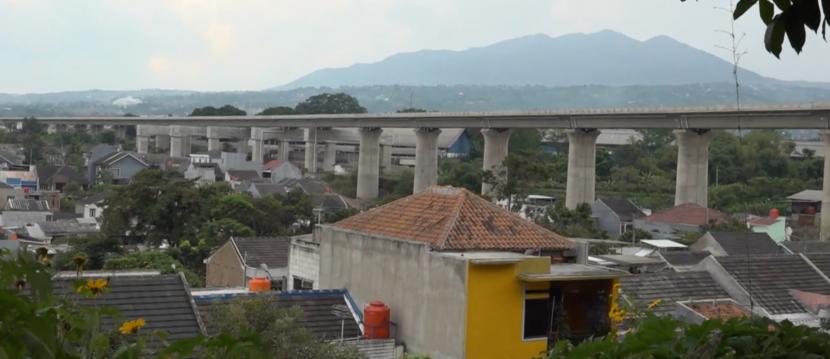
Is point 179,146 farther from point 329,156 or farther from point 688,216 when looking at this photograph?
point 688,216

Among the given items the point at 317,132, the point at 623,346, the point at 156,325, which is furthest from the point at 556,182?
the point at 623,346

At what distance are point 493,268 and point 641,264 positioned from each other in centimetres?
1085

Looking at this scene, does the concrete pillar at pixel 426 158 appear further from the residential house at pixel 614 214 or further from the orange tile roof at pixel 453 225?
the orange tile roof at pixel 453 225

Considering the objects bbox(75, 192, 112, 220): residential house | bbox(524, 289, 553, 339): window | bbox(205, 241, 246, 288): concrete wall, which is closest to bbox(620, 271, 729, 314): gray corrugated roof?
bbox(524, 289, 553, 339): window

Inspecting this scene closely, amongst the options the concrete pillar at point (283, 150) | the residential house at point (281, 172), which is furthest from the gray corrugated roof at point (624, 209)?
the concrete pillar at point (283, 150)

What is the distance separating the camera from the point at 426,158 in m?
74.1

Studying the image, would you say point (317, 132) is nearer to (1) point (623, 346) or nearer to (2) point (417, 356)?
(2) point (417, 356)

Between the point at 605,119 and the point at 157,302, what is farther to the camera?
the point at 605,119

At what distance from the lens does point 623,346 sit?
4938 mm

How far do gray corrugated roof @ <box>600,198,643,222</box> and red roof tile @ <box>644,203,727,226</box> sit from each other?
7.09ft

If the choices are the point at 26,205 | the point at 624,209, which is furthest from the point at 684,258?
the point at 26,205

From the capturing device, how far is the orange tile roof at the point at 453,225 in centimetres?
1545

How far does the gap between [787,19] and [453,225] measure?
11.0 metres

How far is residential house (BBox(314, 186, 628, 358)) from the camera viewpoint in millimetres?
13992
